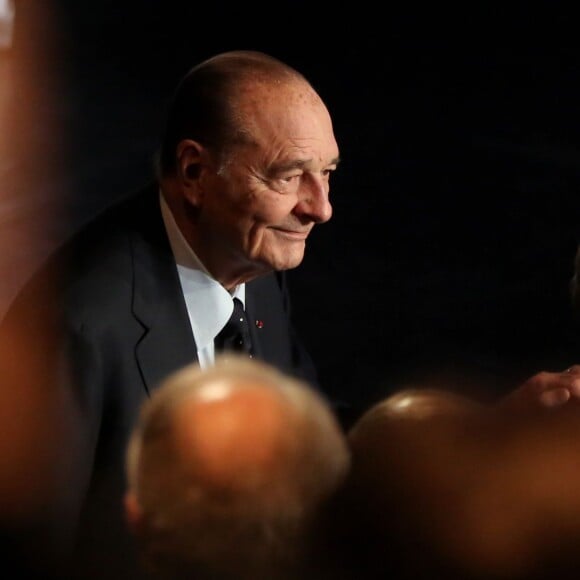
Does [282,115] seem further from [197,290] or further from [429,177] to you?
[429,177]

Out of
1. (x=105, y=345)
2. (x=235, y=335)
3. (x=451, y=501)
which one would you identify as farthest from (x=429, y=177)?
(x=451, y=501)

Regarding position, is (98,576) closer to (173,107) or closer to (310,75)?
(173,107)

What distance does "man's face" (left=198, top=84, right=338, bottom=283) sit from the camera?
1425 millimetres

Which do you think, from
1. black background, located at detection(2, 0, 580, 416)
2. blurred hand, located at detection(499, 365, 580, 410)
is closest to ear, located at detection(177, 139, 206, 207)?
blurred hand, located at detection(499, 365, 580, 410)

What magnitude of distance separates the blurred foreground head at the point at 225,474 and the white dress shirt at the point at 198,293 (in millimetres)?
801

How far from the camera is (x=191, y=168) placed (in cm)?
147

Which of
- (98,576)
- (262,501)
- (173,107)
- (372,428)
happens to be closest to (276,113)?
(173,107)

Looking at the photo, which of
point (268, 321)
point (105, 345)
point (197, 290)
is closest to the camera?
point (105, 345)

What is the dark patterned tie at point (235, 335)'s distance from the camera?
61.3 inches

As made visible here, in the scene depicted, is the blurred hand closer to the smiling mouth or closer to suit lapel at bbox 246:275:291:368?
the smiling mouth

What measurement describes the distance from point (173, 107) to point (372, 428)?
30.5 inches

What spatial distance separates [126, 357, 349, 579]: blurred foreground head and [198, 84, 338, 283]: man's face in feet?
2.47

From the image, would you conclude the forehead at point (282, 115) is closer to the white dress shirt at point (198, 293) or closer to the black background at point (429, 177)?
the white dress shirt at point (198, 293)

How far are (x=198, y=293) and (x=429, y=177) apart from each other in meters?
0.86
